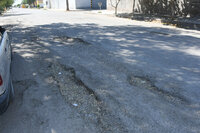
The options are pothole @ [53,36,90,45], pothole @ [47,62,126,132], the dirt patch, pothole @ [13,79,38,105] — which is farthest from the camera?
pothole @ [53,36,90,45]

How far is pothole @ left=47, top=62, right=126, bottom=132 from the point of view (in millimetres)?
2691

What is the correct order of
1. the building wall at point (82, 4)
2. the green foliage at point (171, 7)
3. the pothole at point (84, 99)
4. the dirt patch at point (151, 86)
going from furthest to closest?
the building wall at point (82, 4)
the green foliage at point (171, 7)
the dirt patch at point (151, 86)
the pothole at point (84, 99)

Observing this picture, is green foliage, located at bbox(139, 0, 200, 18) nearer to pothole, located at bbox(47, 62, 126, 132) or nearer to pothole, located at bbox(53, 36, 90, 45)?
pothole, located at bbox(53, 36, 90, 45)

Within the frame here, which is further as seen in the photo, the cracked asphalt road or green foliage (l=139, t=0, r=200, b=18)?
green foliage (l=139, t=0, r=200, b=18)

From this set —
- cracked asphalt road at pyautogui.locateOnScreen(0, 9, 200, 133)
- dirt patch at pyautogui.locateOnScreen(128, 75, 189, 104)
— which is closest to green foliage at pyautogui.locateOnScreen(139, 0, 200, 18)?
cracked asphalt road at pyautogui.locateOnScreen(0, 9, 200, 133)

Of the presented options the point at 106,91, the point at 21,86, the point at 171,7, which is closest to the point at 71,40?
the point at 21,86

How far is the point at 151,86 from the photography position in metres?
3.78

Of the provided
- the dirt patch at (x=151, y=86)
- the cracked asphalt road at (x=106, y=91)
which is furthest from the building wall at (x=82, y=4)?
the dirt patch at (x=151, y=86)

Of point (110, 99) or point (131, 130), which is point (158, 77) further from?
point (131, 130)

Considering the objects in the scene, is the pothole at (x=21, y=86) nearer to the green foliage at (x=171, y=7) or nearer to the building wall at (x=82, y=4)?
the green foliage at (x=171, y=7)

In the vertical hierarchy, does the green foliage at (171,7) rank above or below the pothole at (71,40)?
above

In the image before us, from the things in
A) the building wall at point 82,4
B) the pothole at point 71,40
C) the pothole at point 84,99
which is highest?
the building wall at point 82,4

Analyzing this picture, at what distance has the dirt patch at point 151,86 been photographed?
3.29 metres

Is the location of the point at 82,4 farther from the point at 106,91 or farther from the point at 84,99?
the point at 84,99
